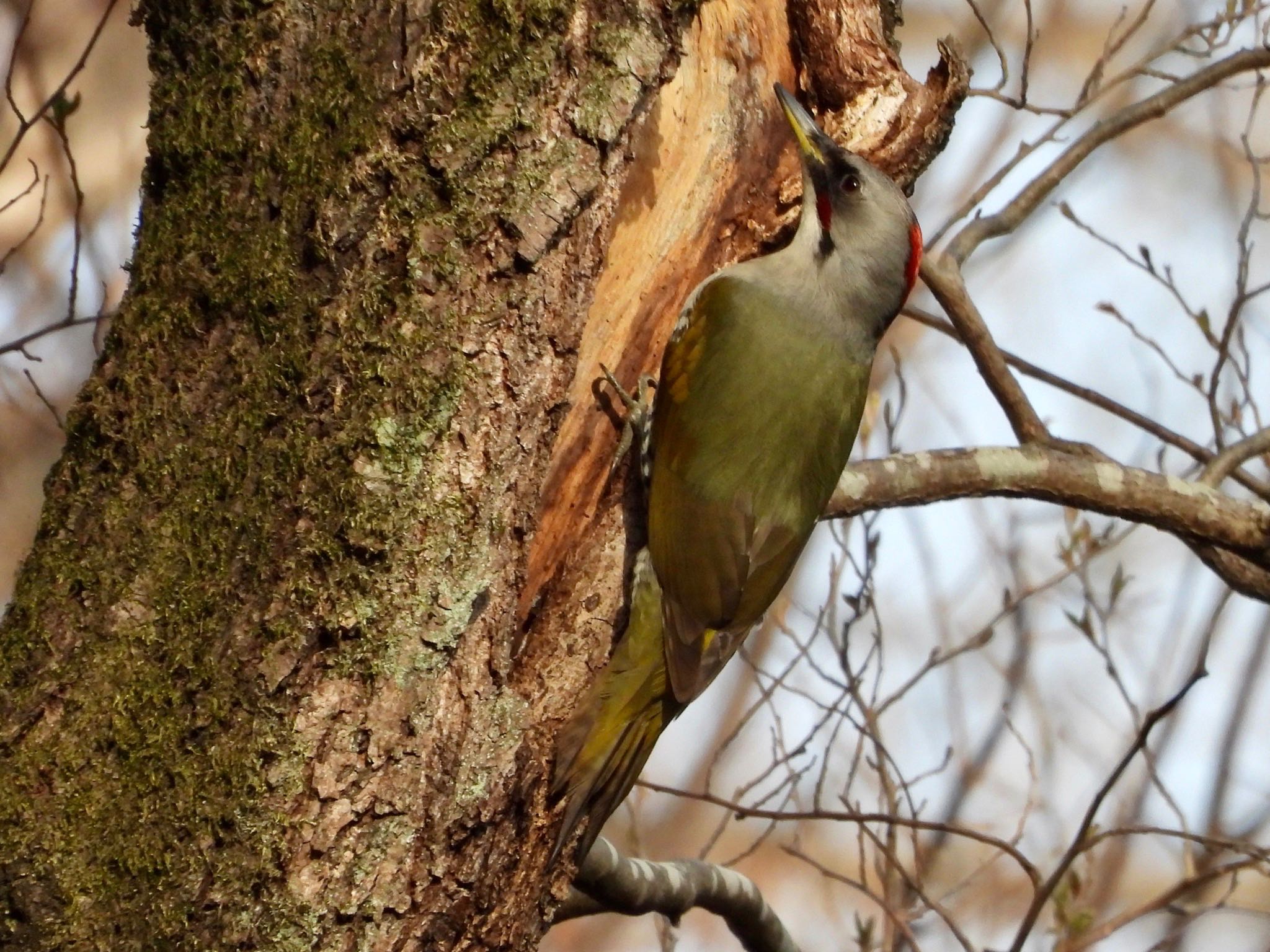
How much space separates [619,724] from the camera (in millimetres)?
2559

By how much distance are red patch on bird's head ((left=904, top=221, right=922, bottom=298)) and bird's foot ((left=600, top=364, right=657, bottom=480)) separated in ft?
2.94

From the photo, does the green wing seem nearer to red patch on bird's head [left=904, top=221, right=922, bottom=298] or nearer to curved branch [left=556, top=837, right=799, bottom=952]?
red patch on bird's head [left=904, top=221, right=922, bottom=298]

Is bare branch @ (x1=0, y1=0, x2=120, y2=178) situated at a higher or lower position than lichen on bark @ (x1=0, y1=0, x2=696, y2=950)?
higher

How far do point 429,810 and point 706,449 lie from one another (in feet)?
4.52

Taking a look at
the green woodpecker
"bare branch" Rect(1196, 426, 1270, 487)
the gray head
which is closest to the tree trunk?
the green woodpecker

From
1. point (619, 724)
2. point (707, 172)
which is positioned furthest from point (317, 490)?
point (707, 172)

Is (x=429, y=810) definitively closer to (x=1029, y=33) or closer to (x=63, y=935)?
(x=63, y=935)

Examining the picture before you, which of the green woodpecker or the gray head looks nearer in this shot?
the green woodpecker

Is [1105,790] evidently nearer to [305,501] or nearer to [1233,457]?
[1233,457]

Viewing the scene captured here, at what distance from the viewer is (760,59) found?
272 cm

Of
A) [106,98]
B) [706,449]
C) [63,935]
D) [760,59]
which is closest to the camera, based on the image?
[63,935]

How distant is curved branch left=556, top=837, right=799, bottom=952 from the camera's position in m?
2.95

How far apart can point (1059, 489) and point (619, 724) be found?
1.35m

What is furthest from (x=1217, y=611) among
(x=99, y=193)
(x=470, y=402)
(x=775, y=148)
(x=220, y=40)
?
(x=99, y=193)
